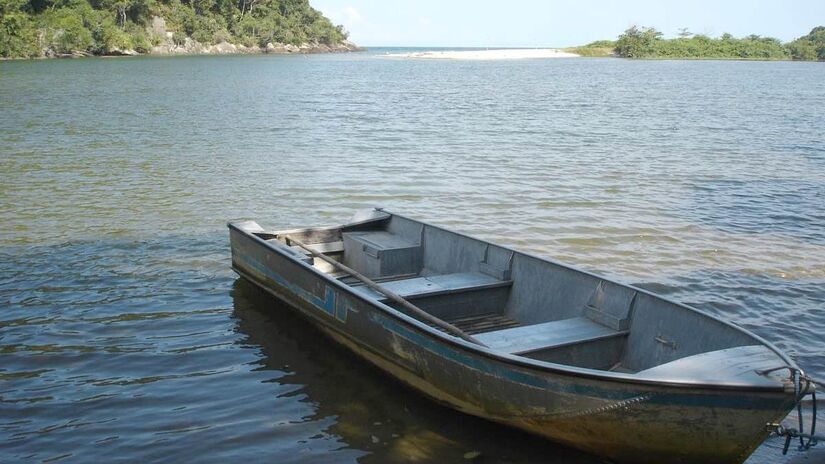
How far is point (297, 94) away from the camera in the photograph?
43375 millimetres

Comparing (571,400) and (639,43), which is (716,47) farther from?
(571,400)

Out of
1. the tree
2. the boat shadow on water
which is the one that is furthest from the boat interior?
the tree

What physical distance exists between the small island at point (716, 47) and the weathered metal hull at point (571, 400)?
13442 cm

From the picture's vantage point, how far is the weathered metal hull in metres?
5.15

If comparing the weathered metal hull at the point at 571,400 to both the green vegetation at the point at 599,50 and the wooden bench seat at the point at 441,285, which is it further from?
the green vegetation at the point at 599,50

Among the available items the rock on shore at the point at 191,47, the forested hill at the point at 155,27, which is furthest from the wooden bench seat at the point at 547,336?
the rock on shore at the point at 191,47

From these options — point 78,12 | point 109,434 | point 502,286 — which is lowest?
point 109,434

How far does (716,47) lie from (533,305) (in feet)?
467

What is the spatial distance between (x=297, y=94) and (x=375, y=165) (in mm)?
24836

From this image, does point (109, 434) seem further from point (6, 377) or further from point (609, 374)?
point (609, 374)

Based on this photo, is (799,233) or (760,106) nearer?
(799,233)

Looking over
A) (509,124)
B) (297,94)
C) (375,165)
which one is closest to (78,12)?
(297,94)

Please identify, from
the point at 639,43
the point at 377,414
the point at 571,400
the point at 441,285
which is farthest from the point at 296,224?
the point at 639,43

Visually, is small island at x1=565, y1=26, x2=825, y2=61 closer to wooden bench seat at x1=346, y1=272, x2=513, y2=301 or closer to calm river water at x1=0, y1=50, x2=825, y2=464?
calm river water at x1=0, y1=50, x2=825, y2=464
